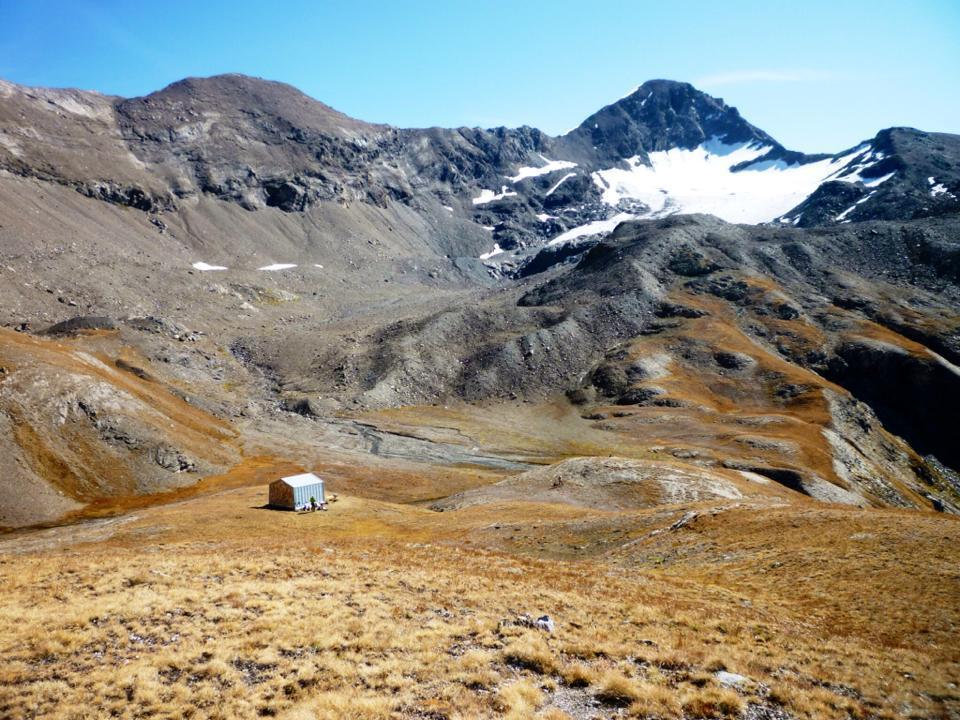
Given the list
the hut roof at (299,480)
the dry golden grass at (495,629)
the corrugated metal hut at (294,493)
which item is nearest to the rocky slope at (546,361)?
the corrugated metal hut at (294,493)

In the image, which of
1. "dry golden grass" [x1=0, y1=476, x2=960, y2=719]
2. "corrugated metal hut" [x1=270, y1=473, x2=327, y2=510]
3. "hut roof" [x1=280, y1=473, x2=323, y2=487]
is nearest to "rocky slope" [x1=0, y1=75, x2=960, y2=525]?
"corrugated metal hut" [x1=270, y1=473, x2=327, y2=510]

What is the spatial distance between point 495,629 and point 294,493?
4195 cm

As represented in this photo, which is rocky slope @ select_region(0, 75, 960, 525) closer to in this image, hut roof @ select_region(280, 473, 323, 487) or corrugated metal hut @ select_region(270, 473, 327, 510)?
corrugated metal hut @ select_region(270, 473, 327, 510)

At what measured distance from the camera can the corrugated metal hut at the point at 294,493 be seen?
5697cm

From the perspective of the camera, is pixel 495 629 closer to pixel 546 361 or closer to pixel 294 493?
pixel 294 493

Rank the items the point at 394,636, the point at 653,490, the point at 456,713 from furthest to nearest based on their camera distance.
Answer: the point at 653,490 → the point at 394,636 → the point at 456,713

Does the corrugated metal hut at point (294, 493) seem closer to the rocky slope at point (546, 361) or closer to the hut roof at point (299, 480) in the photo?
the hut roof at point (299, 480)

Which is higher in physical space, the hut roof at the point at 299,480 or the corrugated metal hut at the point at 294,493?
the hut roof at the point at 299,480

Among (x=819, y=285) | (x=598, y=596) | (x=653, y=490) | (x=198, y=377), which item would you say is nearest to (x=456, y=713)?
(x=598, y=596)

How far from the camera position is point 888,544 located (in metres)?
28.4

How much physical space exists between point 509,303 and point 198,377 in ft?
283

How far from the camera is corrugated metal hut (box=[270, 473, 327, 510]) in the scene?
57.0m

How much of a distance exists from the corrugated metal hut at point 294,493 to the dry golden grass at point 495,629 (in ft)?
74.4

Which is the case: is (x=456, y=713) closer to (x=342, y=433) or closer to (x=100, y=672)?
(x=100, y=672)
